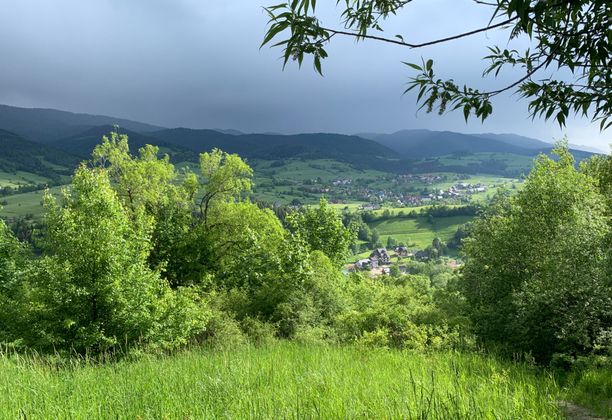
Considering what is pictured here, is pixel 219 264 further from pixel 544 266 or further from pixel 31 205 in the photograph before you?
pixel 31 205

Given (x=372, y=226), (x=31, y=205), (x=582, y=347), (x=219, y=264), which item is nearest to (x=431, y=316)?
(x=582, y=347)

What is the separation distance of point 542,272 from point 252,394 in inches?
661

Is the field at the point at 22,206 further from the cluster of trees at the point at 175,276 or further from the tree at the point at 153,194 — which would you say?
the cluster of trees at the point at 175,276

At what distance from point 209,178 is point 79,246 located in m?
12.2

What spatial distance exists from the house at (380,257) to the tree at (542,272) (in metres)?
109

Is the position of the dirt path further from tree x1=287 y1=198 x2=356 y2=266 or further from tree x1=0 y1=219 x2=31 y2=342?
tree x1=287 y1=198 x2=356 y2=266

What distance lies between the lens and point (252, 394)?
3766 millimetres

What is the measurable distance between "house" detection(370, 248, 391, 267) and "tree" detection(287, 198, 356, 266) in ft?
317

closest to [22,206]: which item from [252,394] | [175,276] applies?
[175,276]

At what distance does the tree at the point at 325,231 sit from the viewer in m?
35.4

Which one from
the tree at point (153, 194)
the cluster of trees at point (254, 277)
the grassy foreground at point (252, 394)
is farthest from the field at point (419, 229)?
the grassy foreground at point (252, 394)

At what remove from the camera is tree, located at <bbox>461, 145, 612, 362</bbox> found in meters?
12.3

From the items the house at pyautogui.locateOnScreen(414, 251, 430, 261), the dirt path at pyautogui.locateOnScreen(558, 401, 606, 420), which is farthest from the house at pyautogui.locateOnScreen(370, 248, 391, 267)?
the dirt path at pyautogui.locateOnScreen(558, 401, 606, 420)

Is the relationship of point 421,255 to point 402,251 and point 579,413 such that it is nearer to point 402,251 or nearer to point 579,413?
point 402,251
